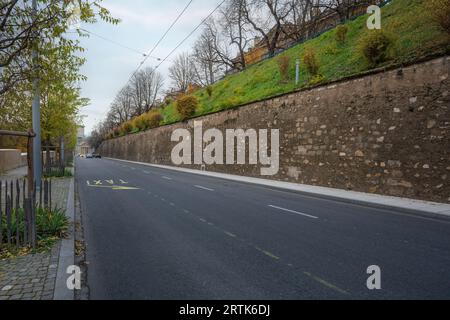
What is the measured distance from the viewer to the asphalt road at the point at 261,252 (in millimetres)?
3826

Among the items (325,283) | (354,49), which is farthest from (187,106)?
(325,283)

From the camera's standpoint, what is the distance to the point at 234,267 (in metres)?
4.56

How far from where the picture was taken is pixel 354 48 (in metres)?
18.3

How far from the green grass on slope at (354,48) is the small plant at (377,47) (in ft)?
1.08

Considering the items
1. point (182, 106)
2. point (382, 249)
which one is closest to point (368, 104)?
point (382, 249)

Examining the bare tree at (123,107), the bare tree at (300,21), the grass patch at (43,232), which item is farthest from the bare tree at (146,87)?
the grass patch at (43,232)

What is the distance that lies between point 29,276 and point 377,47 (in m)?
14.9

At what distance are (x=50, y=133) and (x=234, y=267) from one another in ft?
62.1

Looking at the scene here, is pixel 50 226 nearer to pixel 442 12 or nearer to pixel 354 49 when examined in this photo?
pixel 442 12

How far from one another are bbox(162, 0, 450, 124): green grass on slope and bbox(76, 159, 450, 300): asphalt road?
794 cm

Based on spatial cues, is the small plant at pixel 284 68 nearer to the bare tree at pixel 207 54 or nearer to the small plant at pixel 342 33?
the small plant at pixel 342 33

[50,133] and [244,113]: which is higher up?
[244,113]
